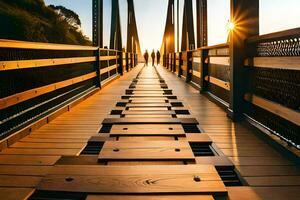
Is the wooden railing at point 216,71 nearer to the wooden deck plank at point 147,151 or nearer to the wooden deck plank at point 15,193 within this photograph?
the wooden deck plank at point 147,151

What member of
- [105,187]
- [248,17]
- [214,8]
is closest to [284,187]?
[105,187]

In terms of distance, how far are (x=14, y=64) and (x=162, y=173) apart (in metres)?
1.62

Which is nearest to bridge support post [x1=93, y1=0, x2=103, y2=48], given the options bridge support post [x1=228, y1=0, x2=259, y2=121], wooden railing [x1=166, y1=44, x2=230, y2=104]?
wooden railing [x1=166, y1=44, x2=230, y2=104]

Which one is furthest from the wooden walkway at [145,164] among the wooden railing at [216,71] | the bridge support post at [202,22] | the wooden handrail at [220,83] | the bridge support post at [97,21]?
the bridge support post at [202,22]

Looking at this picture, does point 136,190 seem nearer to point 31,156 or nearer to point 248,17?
point 31,156

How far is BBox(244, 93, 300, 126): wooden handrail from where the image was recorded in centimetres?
210

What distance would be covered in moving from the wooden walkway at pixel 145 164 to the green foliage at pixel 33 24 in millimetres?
13816

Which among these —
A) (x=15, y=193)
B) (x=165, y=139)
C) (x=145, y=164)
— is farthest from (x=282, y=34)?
(x=15, y=193)

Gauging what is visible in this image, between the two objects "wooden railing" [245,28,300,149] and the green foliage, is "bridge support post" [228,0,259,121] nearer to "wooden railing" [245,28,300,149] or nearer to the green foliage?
"wooden railing" [245,28,300,149]

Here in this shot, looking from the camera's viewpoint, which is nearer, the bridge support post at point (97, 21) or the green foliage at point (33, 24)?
the bridge support post at point (97, 21)

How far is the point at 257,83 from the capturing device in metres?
3.05

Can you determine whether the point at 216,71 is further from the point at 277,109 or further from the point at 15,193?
the point at 15,193

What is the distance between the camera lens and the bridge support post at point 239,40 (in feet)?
10.9

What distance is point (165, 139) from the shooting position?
2.48 meters
